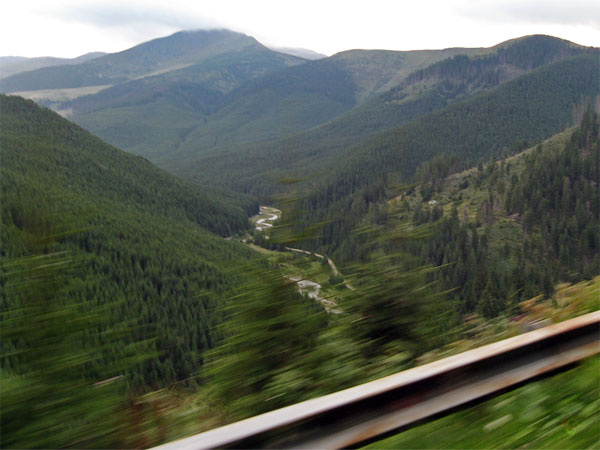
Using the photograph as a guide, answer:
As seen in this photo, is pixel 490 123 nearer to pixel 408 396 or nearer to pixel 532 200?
pixel 532 200

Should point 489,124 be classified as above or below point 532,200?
above

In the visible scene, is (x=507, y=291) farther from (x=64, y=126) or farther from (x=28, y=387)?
(x=64, y=126)

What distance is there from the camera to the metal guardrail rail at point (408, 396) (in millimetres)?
2289

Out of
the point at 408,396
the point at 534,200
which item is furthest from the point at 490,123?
the point at 408,396

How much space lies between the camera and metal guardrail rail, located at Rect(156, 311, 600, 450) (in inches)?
90.1

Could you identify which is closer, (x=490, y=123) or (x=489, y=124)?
(x=489, y=124)

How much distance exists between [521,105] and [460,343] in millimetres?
182948

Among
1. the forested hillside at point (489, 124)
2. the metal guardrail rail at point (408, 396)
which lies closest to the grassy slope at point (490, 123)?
the forested hillside at point (489, 124)

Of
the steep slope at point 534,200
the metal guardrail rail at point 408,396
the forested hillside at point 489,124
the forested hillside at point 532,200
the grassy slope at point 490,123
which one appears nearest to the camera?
the metal guardrail rail at point 408,396

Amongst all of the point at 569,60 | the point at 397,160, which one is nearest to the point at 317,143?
the point at 569,60

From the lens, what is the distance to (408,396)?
8.46ft

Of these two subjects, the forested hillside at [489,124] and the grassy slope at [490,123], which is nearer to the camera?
the forested hillside at [489,124]

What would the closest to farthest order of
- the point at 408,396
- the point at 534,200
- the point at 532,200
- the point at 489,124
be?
the point at 408,396 → the point at 534,200 → the point at 532,200 → the point at 489,124

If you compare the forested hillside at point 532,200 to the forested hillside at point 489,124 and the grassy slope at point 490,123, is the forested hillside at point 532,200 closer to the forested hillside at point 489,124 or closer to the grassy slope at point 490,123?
the forested hillside at point 489,124
